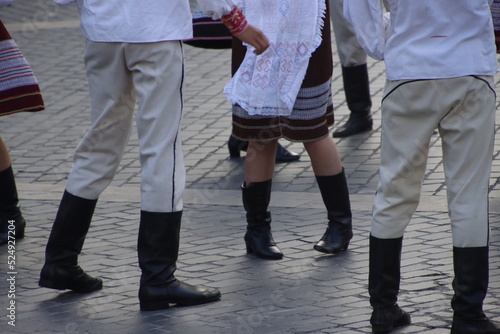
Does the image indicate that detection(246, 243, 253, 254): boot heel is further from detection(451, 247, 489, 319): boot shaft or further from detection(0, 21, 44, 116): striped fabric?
detection(451, 247, 489, 319): boot shaft

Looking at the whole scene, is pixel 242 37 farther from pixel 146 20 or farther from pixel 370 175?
pixel 370 175

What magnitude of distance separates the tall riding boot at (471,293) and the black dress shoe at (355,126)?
12.0 ft

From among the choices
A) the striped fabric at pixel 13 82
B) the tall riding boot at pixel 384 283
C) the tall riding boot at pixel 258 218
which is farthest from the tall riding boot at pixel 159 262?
the striped fabric at pixel 13 82

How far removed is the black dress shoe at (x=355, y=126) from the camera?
287 inches

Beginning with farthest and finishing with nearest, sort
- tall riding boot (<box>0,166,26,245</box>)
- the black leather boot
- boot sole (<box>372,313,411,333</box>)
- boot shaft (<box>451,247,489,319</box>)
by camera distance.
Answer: the black leather boot < tall riding boot (<box>0,166,26,245</box>) < boot sole (<box>372,313,411,333</box>) < boot shaft (<box>451,247,489,319</box>)

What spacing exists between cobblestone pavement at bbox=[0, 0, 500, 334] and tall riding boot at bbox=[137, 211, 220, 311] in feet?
0.19

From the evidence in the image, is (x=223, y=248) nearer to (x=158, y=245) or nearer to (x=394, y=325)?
(x=158, y=245)

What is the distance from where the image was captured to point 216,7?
3992mm

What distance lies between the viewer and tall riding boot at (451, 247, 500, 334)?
3617 millimetres

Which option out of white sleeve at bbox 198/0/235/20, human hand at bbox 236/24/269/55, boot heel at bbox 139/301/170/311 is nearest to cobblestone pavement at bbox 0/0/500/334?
boot heel at bbox 139/301/170/311

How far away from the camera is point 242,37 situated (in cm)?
412

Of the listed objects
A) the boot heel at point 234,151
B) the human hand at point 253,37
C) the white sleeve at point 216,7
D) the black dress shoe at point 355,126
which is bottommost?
the boot heel at point 234,151

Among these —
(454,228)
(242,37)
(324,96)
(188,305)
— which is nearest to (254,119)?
(324,96)

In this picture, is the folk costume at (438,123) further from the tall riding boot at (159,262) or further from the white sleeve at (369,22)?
the tall riding boot at (159,262)
